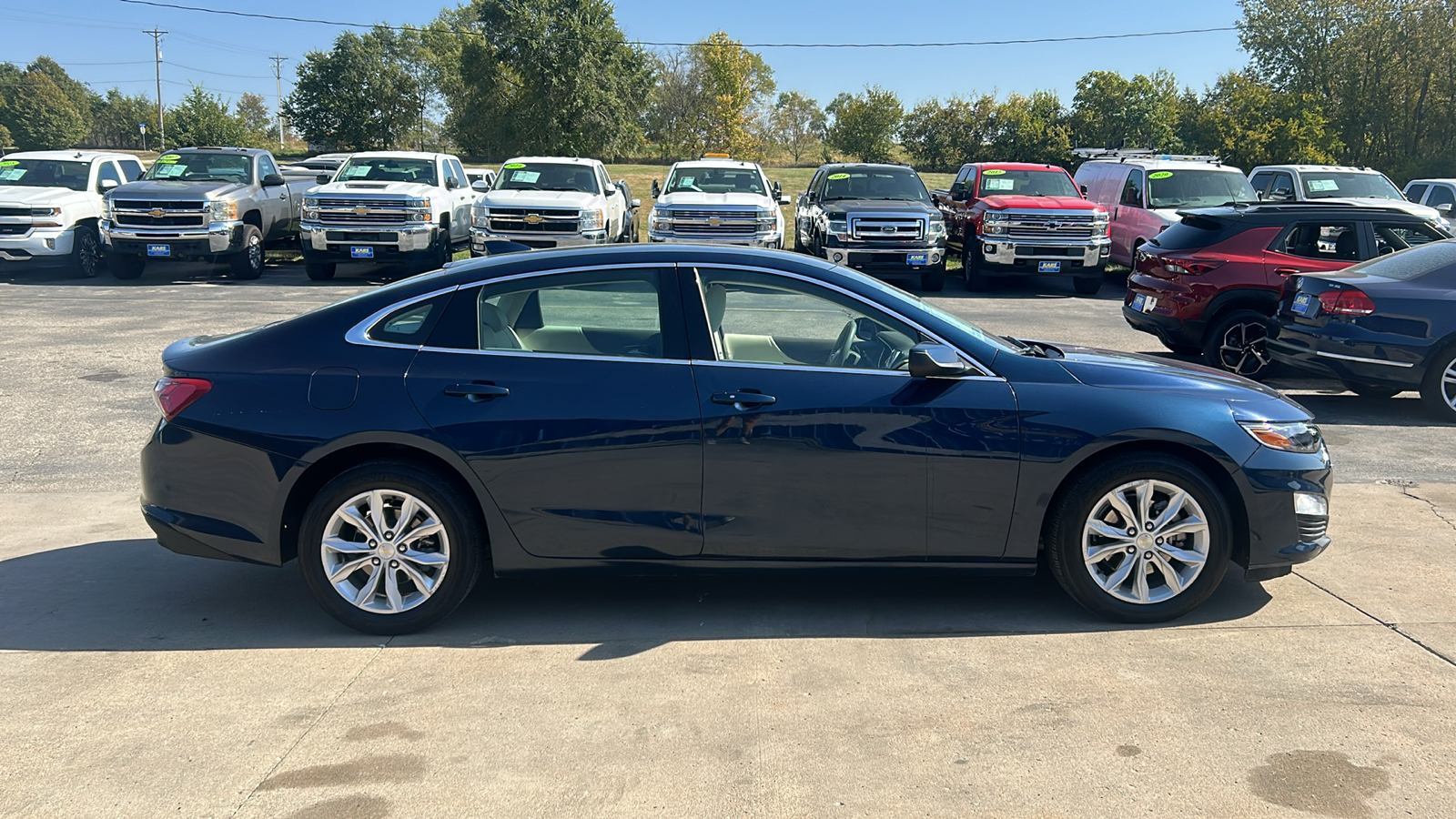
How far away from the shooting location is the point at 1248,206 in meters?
11.4

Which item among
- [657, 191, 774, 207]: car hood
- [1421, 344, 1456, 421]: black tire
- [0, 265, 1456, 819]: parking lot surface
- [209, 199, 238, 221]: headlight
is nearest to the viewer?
[0, 265, 1456, 819]: parking lot surface

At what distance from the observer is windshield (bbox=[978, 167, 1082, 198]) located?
19516 millimetres

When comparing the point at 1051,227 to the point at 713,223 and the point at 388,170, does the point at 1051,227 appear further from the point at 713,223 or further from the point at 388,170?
the point at 388,170

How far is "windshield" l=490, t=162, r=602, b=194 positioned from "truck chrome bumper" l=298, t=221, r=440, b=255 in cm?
168

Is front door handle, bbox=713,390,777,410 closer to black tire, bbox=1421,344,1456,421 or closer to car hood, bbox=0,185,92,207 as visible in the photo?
black tire, bbox=1421,344,1456,421

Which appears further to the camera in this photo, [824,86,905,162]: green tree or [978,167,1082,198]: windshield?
[824,86,905,162]: green tree

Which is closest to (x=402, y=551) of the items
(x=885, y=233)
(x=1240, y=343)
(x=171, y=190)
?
(x=1240, y=343)

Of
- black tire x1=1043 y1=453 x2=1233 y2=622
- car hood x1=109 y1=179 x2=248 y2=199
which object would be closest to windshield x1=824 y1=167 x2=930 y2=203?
car hood x1=109 y1=179 x2=248 y2=199

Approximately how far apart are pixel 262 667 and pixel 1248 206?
10.6 meters

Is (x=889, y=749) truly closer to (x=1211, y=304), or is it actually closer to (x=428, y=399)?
(x=428, y=399)

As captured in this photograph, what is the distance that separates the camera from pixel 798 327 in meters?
4.64

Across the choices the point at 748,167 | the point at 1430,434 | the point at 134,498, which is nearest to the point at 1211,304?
the point at 1430,434

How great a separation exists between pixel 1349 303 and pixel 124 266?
18504 mm

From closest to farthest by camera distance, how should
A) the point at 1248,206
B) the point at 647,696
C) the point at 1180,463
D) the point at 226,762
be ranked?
the point at 226,762 < the point at 647,696 < the point at 1180,463 < the point at 1248,206
